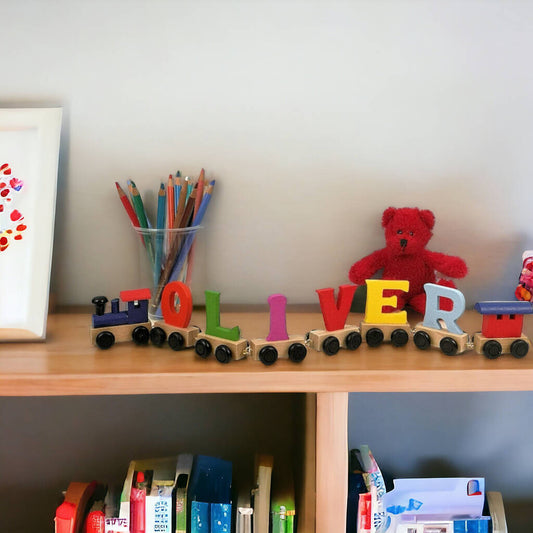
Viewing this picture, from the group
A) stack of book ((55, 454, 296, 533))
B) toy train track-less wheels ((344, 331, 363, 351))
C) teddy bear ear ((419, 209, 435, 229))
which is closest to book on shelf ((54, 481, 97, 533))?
stack of book ((55, 454, 296, 533))

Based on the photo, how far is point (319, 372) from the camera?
2.62 ft

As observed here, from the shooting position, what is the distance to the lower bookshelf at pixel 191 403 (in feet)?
2.62

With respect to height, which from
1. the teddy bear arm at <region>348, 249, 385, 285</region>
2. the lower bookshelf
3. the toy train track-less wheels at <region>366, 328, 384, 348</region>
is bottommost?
the lower bookshelf

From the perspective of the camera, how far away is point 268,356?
0.83 meters

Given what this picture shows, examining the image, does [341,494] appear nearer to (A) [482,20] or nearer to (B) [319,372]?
(B) [319,372]

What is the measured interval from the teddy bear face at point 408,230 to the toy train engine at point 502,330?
194 mm

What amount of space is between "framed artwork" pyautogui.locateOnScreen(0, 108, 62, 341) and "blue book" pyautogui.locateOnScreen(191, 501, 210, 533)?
1.08 feet

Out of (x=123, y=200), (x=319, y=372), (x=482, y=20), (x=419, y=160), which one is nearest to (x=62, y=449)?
(x=123, y=200)

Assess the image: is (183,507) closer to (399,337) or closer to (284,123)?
(399,337)

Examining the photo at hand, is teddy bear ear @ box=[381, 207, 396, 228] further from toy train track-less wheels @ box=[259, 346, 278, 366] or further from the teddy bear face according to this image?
toy train track-less wheels @ box=[259, 346, 278, 366]

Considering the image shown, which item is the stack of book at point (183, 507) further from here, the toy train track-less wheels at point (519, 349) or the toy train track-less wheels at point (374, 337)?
the toy train track-less wheels at point (519, 349)

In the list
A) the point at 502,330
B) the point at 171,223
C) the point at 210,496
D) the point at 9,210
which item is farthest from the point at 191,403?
the point at 502,330

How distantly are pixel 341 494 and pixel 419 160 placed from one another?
56 centimetres

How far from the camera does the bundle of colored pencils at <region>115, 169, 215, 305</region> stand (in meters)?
1.01
